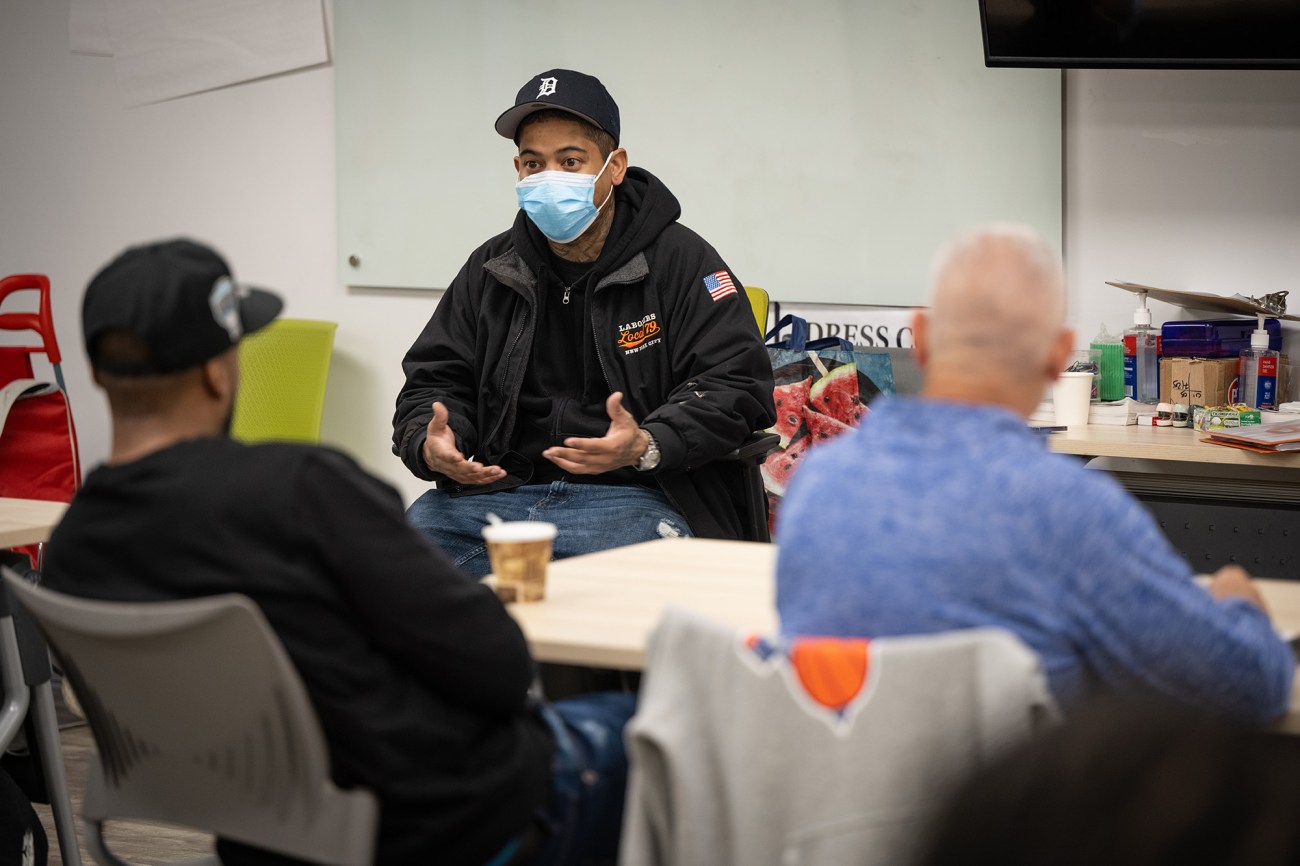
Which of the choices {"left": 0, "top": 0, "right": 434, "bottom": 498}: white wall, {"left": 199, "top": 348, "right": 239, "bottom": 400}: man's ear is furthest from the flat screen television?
{"left": 199, "top": 348, "right": 239, "bottom": 400}: man's ear

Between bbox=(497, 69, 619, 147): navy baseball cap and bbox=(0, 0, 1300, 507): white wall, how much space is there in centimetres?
159

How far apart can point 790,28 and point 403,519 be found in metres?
3.13

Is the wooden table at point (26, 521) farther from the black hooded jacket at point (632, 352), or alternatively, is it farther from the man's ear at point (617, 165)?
the man's ear at point (617, 165)

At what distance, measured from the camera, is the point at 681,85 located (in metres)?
4.30

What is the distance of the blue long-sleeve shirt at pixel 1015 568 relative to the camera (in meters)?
1.22

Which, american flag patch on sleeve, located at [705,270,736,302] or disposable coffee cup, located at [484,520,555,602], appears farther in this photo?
american flag patch on sleeve, located at [705,270,736,302]

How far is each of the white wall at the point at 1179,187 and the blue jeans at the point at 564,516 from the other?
67.9 inches

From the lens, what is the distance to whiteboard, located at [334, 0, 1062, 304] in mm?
3949

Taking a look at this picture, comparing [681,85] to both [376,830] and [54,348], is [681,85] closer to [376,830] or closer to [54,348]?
[54,348]

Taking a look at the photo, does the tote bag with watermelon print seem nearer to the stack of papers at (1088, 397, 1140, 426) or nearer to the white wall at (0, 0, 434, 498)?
→ the stack of papers at (1088, 397, 1140, 426)

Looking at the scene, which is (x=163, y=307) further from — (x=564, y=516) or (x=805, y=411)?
(x=805, y=411)

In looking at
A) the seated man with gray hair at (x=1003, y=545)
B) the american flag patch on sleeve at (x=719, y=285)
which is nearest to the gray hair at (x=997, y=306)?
the seated man with gray hair at (x=1003, y=545)

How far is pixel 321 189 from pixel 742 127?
5.43ft

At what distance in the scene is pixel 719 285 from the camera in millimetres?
2957
